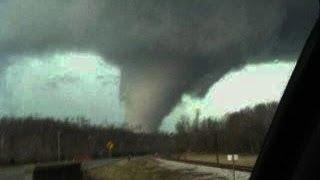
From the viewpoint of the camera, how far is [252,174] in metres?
4.67

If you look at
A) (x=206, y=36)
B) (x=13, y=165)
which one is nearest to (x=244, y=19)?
(x=206, y=36)

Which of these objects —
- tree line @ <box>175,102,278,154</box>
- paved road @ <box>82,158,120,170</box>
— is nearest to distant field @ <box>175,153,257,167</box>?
tree line @ <box>175,102,278,154</box>

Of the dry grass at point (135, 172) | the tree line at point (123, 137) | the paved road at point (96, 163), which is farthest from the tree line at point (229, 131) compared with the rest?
the paved road at point (96, 163)

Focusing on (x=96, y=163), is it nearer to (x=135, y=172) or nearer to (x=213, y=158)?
(x=135, y=172)

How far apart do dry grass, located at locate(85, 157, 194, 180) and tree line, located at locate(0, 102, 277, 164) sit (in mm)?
70

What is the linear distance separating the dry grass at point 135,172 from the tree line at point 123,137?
0.23ft

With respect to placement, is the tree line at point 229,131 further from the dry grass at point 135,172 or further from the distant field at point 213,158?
the dry grass at point 135,172

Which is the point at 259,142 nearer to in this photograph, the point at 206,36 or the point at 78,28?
the point at 206,36

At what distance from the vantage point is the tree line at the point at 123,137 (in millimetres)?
4727

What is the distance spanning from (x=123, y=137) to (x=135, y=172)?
221 mm

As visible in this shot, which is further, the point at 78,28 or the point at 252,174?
the point at 78,28

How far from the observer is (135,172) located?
4941 mm

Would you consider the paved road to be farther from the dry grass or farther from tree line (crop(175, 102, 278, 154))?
tree line (crop(175, 102, 278, 154))

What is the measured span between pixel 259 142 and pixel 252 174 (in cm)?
24
